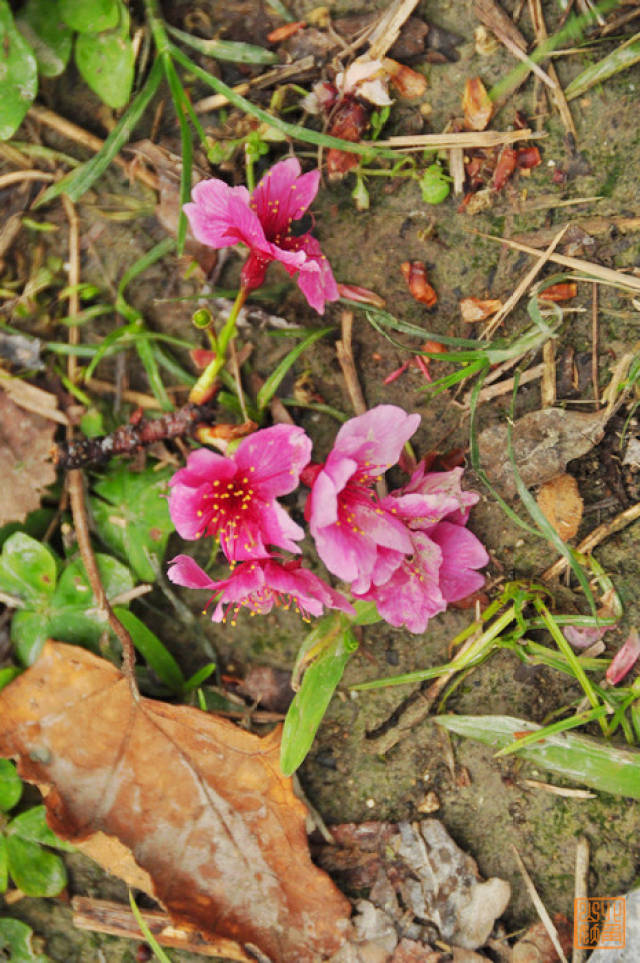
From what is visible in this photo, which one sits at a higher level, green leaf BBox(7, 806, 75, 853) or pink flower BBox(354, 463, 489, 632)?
pink flower BBox(354, 463, 489, 632)

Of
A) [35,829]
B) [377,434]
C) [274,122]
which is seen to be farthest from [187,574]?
[274,122]

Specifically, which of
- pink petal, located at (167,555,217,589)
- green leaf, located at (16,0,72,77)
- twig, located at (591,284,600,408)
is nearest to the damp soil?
twig, located at (591,284,600,408)

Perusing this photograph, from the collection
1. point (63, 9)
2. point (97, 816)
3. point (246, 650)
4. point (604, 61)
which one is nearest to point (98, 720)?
point (97, 816)

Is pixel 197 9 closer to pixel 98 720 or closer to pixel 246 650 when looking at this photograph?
pixel 246 650

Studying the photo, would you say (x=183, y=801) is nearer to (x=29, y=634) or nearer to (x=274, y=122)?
(x=29, y=634)

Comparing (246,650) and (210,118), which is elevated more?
(210,118)

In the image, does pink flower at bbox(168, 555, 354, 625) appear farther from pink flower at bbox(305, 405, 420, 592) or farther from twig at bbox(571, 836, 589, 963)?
twig at bbox(571, 836, 589, 963)

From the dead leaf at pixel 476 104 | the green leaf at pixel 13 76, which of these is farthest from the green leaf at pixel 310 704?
the green leaf at pixel 13 76
